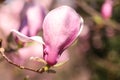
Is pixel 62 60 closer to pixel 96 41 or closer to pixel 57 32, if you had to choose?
pixel 57 32

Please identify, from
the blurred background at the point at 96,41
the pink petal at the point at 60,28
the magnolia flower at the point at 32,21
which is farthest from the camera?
the blurred background at the point at 96,41

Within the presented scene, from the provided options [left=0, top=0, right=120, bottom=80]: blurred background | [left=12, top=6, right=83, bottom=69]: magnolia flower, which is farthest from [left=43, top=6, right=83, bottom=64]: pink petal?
[left=0, top=0, right=120, bottom=80]: blurred background

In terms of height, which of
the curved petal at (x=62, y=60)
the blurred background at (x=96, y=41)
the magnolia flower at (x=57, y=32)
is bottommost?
the blurred background at (x=96, y=41)

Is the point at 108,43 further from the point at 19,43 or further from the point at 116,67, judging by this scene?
the point at 19,43

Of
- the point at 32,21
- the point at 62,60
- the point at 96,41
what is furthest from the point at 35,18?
the point at 96,41

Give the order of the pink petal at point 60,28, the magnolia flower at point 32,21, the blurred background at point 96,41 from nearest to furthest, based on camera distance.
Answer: the pink petal at point 60,28 → the magnolia flower at point 32,21 → the blurred background at point 96,41

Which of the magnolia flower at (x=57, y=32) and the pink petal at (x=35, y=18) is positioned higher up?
the magnolia flower at (x=57, y=32)

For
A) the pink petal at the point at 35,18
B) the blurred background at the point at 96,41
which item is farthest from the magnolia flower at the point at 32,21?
the blurred background at the point at 96,41

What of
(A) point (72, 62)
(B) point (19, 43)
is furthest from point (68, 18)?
(A) point (72, 62)

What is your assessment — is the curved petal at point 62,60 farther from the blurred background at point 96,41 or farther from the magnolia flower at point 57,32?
the blurred background at point 96,41
